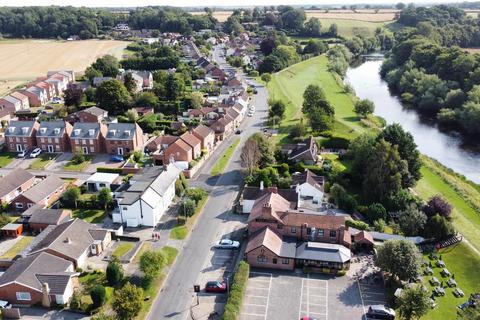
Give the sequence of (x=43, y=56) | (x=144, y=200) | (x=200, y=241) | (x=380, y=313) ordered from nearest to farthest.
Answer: (x=380, y=313), (x=200, y=241), (x=144, y=200), (x=43, y=56)

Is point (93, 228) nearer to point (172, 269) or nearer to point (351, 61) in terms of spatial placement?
point (172, 269)

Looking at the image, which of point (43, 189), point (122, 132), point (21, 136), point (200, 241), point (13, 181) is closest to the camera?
point (200, 241)

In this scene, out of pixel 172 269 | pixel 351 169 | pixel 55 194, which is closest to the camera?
pixel 172 269

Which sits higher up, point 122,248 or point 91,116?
point 91,116

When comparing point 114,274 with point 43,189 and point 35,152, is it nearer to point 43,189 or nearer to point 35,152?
point 43,189

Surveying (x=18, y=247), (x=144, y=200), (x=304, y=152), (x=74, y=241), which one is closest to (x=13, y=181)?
(x=18, y=247)

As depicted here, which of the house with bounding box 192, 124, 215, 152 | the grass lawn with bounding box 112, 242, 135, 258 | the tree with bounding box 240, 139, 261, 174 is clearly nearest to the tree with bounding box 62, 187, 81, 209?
the grass lawn with bounding box 112, 242, 135, 258

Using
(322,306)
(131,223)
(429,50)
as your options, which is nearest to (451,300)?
(322,306)

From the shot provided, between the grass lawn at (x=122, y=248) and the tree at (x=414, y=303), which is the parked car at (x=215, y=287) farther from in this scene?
the tree at (x=414, y=303)
